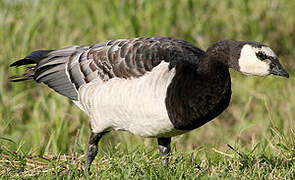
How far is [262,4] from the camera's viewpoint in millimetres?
9031

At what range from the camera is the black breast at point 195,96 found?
4629 mm

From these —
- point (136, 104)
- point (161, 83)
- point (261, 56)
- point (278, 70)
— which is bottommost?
point (136, 104)

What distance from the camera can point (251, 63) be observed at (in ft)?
14.8

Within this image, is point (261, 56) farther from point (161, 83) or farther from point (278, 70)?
point (161, 83)

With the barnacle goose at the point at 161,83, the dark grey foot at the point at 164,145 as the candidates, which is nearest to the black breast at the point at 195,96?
the barnacle goose at the point at 161,83

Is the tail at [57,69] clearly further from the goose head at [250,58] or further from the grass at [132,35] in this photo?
the goose head at [250,58]

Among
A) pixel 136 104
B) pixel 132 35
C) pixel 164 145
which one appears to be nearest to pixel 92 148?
pixel 164 145

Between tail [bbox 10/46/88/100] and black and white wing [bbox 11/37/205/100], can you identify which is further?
tail [bbox 10/46/88/100]

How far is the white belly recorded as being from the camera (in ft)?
15.4

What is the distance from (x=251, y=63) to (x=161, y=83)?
2.51ft

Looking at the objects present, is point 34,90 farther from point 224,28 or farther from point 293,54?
point 293,54

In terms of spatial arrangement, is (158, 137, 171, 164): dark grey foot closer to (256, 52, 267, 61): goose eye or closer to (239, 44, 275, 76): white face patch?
(239, 44, 275, 76): white face patch

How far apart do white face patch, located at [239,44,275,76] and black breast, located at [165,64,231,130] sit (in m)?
0.22

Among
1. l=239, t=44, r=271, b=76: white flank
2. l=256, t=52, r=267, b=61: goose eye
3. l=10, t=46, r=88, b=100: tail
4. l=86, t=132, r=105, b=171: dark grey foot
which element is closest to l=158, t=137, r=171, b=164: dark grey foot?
l=86, t=132, r=105, b=171: dark grey foot
